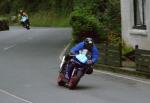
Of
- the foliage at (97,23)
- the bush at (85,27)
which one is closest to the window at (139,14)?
the foliage at (97,23)

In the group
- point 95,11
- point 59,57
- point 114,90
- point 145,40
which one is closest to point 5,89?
point 114,90

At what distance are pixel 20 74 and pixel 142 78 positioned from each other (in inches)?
195

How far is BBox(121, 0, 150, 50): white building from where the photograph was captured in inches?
934

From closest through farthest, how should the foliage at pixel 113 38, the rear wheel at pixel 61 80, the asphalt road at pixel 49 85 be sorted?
the asphalt road at pixel 49 85 < the rear wheel at pixel 61 80 < the foliage at pixel 113 38

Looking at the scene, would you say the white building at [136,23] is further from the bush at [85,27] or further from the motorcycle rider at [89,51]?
the motorcycle rider at [89,51]

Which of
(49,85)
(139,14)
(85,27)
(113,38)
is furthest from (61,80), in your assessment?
(85,27)

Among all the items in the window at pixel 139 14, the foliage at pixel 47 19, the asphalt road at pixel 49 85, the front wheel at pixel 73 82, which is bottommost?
the foliage at pixel 47 19

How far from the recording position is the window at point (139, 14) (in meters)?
24.3

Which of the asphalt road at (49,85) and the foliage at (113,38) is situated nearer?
the asphalt road at (49,85)

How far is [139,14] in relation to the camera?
81.3 feet

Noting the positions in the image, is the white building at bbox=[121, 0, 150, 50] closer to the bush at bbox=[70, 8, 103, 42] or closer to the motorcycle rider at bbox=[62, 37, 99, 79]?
the bush at bbox=[70, 8, 103, 42]

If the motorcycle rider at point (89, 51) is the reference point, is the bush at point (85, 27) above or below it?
below

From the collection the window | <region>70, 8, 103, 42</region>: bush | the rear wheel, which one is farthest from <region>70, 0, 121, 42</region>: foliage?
the rear wheel

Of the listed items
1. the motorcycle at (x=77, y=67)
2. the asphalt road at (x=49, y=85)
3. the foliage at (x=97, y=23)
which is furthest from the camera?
the foliage at (x=97, y=23)
